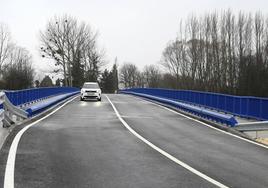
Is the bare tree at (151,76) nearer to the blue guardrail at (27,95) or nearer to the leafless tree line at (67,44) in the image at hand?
the leafless tree line at (67,44)

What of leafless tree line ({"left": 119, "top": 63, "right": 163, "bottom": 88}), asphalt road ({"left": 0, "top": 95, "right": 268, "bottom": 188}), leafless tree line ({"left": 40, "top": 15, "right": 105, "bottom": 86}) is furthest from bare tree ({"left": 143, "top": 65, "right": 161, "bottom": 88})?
asphalt road ({"left": 0, "top": 95, "right": 268, "bottom": 188})

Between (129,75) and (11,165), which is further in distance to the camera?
(129,75)

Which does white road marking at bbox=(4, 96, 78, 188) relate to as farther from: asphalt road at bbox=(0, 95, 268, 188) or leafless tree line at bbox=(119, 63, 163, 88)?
leafless tree line at bbox=(119, 63, 163, 88)

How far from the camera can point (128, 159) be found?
1006cm

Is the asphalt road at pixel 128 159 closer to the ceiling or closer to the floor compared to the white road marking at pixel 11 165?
closer to the floor

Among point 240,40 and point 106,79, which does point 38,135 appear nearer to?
point 240,40

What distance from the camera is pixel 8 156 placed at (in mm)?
9875

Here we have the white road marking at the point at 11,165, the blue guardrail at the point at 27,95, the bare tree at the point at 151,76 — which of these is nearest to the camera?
the white road marking at the point at 11,165

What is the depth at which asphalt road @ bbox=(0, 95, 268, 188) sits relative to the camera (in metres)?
7.83

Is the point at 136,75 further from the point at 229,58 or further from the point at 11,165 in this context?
the point at 11,165

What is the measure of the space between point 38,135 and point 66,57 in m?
70.5

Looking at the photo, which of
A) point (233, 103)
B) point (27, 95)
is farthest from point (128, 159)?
point (27, 95)

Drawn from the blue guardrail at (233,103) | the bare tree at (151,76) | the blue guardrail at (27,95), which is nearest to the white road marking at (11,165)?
the blue guardrail at (27,95)

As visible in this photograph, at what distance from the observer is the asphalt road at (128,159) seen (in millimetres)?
7828
